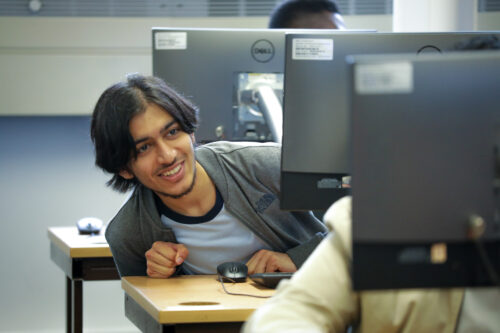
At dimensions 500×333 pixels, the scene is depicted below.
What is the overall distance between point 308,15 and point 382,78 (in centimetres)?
209

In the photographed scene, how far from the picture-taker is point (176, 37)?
82.3 inches

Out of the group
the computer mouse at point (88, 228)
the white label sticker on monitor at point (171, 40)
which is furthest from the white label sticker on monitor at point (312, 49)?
the computer mouse at point (88, 228)

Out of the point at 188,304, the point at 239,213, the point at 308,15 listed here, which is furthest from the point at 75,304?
the point at 308,15

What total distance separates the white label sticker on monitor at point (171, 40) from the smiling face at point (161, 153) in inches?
13.7

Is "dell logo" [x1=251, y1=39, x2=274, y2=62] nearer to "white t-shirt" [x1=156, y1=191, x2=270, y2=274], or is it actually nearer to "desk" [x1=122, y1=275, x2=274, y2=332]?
"white t-shirt" [x1=156, y1=191, x2=270, y2=274]

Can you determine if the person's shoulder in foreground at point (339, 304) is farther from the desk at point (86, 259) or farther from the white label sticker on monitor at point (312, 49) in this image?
the desk at point (86, 259)

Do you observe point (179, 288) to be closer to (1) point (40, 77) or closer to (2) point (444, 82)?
(2) point (444, 82)

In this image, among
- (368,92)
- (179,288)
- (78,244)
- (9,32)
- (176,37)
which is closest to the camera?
(368,92)

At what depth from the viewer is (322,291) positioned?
1021mm

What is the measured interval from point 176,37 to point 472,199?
4.44 feet

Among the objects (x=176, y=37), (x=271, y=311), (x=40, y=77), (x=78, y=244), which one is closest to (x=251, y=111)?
(x=176, y=37)

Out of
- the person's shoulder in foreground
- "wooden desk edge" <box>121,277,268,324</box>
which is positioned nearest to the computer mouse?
"wooden desk edge" <box>121,277,268,324</box>

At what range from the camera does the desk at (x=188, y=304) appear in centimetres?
141

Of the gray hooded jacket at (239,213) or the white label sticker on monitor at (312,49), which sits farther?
the gray hooded jacket at (239,213)
